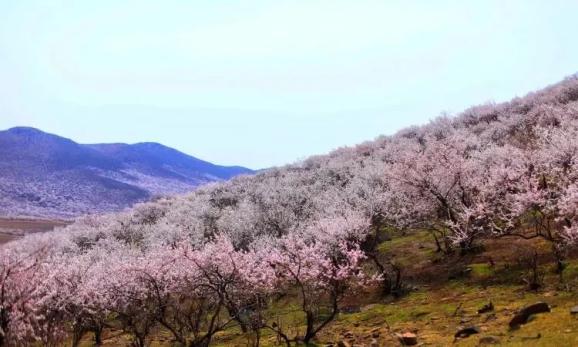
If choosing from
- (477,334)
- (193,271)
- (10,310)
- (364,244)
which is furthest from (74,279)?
(477,334)

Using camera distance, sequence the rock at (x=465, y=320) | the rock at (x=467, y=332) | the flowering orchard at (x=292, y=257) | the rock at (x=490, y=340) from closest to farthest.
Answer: the rock at (x=490, y=340) < the rock at (x=467, y=332) < the rock at (x=465, y=320) < the flowering orchard at (x=292, y=257)

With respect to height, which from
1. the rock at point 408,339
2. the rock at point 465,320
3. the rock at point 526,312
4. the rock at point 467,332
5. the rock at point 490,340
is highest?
the rock at point 526,312

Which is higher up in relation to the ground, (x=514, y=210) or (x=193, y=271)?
(x=514, y=210)

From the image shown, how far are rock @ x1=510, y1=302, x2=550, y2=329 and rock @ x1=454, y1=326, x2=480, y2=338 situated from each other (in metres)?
1.35

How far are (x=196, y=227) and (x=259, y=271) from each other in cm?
3277

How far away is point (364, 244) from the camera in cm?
4025

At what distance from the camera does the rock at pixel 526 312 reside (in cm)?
2030

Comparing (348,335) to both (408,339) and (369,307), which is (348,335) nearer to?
(408,339)

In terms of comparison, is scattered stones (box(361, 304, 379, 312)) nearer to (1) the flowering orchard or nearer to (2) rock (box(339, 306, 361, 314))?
(2) rock (box(339, 306, 361, 314))

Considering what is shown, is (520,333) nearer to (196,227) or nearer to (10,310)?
(10,310)

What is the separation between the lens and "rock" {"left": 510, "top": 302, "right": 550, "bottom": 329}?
2030cm

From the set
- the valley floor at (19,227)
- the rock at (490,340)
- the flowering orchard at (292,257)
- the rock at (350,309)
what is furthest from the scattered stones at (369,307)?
the valley floor at (19,227)

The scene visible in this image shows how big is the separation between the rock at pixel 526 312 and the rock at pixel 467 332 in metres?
1.35

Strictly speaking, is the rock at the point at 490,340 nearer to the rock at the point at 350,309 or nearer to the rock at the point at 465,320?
the rock at the point at 465,320
